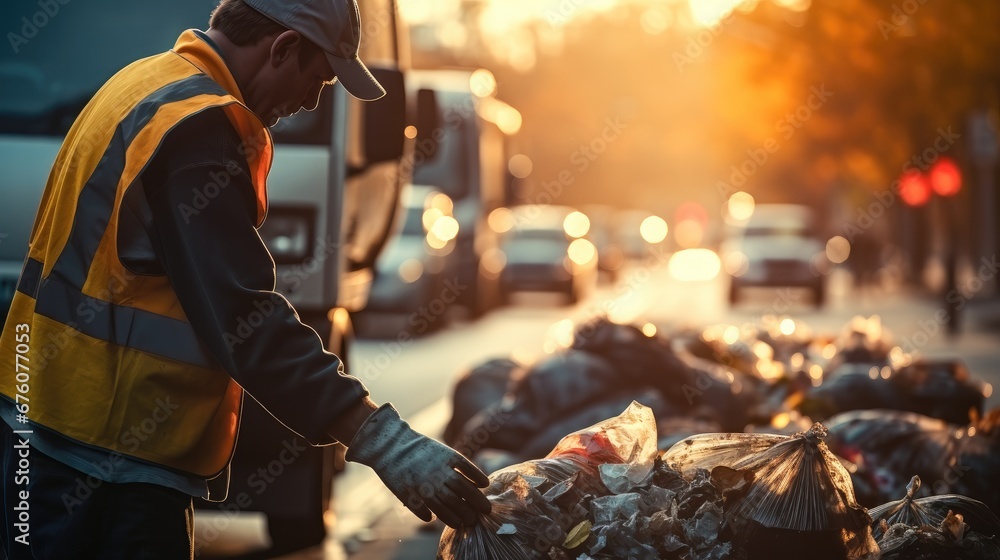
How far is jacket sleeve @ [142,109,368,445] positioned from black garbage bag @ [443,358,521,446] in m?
5.52

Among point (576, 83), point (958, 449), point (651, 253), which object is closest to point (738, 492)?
point (958, 449)

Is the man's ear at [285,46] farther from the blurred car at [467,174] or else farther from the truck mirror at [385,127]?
the blurred car at [467,174]

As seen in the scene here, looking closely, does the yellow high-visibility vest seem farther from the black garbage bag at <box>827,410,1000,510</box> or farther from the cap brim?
the black garbage bag at <box>827,410,1000,510</box>

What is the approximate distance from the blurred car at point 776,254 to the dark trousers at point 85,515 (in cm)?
2800

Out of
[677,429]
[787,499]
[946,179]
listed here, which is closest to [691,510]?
[787,499]

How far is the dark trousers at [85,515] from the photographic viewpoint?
289cm

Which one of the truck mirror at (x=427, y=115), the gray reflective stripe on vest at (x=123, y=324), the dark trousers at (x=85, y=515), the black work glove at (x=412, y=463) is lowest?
the dark trousers at (x=85, y=515)

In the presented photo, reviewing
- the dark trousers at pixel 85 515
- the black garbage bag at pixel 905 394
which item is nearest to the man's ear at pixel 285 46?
the dark trousers at pixel 85 515

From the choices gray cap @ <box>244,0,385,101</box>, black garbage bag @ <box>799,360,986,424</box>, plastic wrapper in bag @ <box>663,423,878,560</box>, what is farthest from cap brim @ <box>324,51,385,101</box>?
black garbage bag @ <box>799,360,986,424</box>

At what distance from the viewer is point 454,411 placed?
8.71 m

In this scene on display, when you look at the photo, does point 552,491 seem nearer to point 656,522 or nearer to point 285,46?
point 656,522

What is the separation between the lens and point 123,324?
2.87 meters

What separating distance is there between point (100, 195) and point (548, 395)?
15.0 feet

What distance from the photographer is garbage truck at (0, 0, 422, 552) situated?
631 centimetres
